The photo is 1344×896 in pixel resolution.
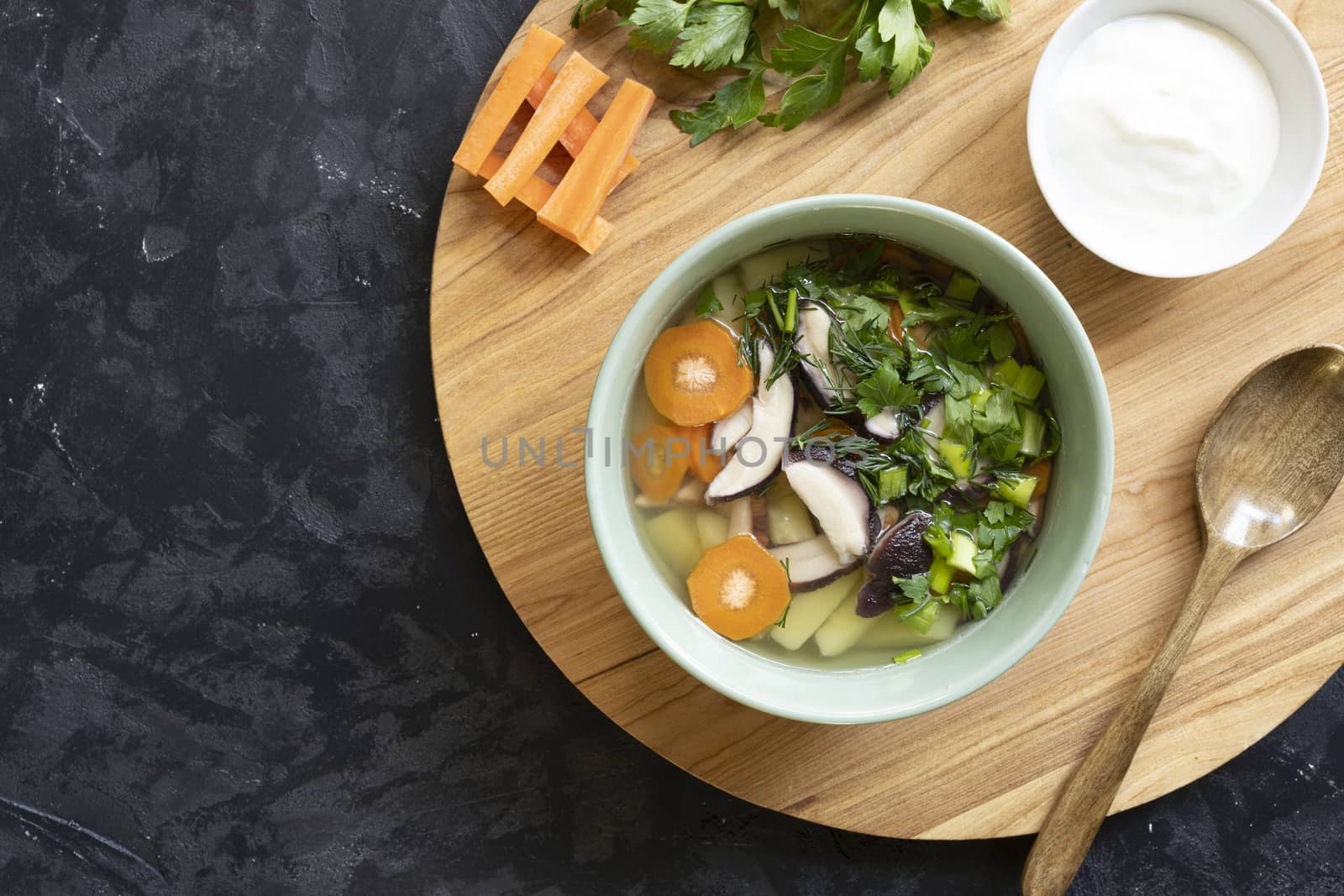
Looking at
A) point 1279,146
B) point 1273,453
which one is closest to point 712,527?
point 1273,453

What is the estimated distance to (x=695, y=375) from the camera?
1.42 meters

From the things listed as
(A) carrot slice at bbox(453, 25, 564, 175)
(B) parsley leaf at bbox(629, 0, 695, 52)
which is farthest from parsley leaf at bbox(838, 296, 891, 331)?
(A) carrot slice at bbox(453, 25, 564, 175)

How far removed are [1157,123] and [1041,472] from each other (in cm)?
55

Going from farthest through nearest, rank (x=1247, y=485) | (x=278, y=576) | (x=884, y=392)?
1. (x=278, y=576)
2. (x=1247, y=485)
3. (x=884, y=392)

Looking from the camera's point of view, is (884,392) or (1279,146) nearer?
(884,392)

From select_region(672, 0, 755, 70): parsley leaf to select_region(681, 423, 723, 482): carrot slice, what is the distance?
54 cm

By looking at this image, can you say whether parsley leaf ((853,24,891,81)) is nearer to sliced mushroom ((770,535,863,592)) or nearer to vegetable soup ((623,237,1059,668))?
vegetable soup ((623,237,1059,668))

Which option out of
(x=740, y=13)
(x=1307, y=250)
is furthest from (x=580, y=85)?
(x=1307, y=250)

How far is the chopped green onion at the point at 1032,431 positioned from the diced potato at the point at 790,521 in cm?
33

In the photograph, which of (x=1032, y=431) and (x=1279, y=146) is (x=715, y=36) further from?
(x=1279, y=146)

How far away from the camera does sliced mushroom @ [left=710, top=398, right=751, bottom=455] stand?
142 cm

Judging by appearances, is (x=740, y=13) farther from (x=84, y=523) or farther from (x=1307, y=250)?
(x=84, y=523)

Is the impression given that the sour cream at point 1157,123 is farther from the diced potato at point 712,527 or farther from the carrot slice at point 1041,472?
the diced potato at point 712,527

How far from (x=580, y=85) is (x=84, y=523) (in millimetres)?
1273
